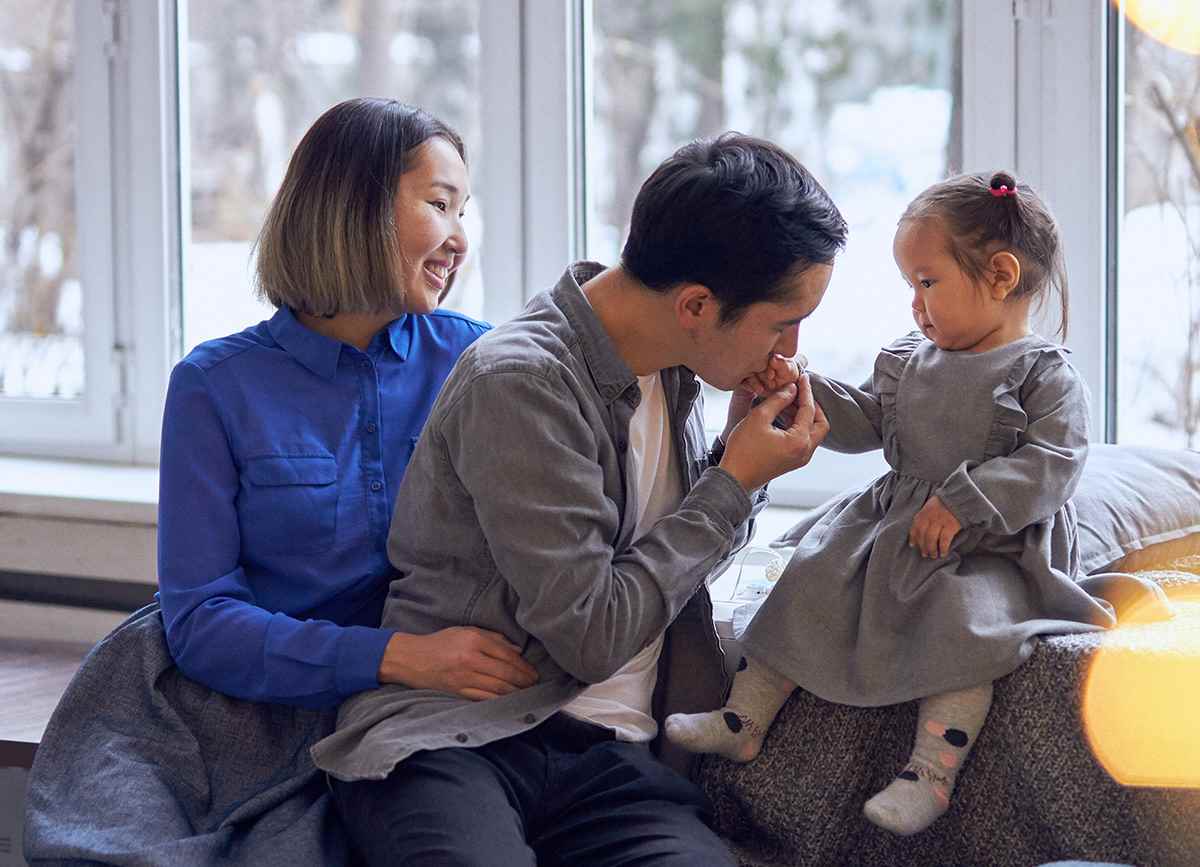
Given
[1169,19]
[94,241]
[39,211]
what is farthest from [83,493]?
[1169,19]

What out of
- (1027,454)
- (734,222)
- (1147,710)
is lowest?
(1147,710)

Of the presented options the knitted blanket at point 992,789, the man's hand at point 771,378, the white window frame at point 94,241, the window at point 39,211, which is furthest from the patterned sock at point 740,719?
the window at point 39,211

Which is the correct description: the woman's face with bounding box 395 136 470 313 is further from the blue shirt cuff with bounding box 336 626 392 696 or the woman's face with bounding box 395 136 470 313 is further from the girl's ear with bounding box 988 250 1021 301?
the girl's ear with bounding box 988 250 1021 301

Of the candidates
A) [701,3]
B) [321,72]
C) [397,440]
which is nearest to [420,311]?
[397,440]

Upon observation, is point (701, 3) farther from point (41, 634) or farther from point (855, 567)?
point (41, 634)

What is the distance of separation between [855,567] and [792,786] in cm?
25

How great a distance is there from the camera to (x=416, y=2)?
2488 millimetres

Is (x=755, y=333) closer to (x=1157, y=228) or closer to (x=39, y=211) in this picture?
(x=1157, y=228)

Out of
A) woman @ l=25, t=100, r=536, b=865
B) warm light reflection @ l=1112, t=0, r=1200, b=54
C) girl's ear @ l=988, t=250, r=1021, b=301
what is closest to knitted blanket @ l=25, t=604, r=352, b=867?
woman @ l=25, t=100, r=536, b=865

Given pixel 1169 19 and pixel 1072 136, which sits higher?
pixel 1169 19

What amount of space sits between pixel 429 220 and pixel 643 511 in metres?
0.43

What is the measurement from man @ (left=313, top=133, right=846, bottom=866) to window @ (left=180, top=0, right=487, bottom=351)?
3.34 ft

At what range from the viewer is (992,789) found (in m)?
1.46

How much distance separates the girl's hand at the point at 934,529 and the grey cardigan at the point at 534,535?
178mm
